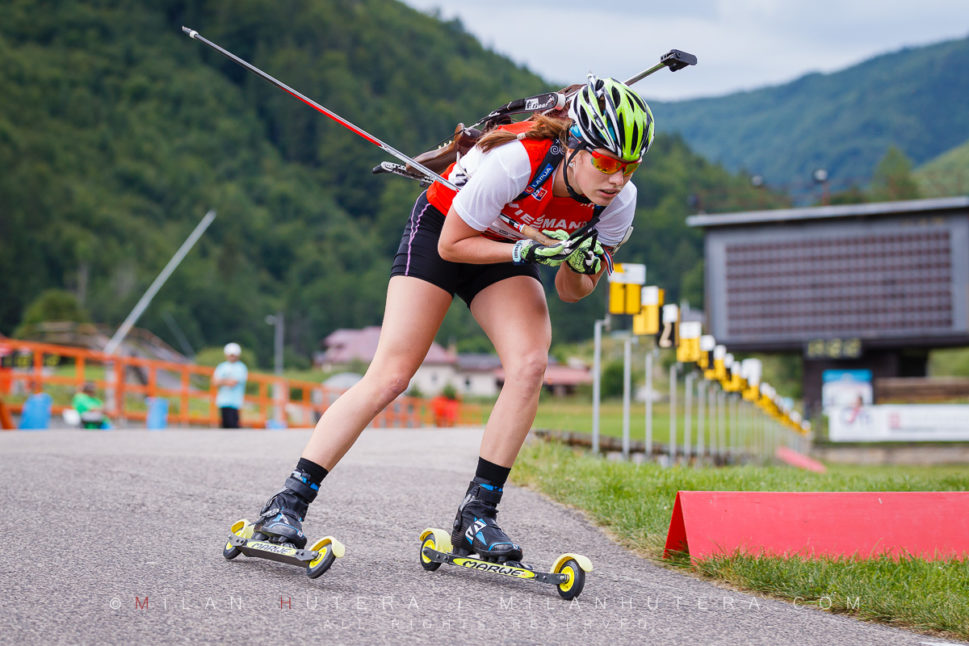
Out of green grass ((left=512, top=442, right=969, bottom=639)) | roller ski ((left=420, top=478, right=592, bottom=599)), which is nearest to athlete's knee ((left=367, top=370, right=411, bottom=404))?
roller ski ((left=420, top=478, right=592, bottom=599))

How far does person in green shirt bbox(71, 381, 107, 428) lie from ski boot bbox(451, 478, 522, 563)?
11.0m

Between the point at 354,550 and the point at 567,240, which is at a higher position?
the point at 567,240

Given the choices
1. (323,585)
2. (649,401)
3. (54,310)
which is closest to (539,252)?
(323,585)

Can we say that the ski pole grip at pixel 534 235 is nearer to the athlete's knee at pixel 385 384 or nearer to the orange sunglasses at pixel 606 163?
the orange sunglasses at pixel 606 163

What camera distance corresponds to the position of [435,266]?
12.8 ft

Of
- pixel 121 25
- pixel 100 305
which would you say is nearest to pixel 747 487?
pixel 100 305

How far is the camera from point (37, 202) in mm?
95375

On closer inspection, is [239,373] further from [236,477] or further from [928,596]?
[928,596]

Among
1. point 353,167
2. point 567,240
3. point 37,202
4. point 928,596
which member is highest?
point 353,167

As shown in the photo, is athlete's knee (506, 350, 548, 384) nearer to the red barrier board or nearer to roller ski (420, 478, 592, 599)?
roller ski (420, 478, 592, 599)

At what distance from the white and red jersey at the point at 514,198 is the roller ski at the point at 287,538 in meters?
1.10

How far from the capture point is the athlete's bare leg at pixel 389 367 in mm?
3727

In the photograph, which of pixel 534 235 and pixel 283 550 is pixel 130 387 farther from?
pixel 534 235

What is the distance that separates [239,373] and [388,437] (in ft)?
13.7
